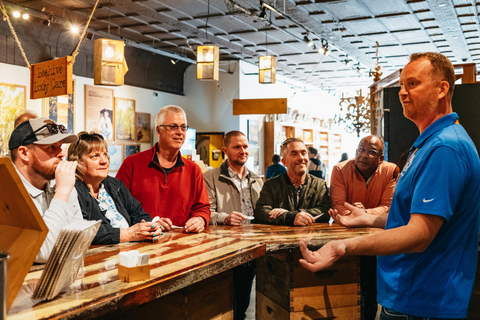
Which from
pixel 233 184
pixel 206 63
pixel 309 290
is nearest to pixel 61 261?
pixel 309 290

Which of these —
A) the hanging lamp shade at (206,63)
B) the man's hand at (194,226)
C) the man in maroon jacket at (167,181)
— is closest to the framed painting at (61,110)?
the hanging lamp shade at (206,63)

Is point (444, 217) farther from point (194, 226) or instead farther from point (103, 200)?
point (103, 200)

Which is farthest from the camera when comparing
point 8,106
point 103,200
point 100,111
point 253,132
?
point 253,132

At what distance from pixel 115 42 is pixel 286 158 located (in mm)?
2299

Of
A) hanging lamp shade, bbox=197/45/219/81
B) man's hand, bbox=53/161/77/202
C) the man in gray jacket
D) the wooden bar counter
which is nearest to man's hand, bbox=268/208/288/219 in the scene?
the wooden bar counter

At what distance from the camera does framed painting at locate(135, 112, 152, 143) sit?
1003cm

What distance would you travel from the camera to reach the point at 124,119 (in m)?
9.63

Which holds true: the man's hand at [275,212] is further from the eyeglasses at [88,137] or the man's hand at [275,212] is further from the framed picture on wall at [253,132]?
the framed picture on wall at [253,132]

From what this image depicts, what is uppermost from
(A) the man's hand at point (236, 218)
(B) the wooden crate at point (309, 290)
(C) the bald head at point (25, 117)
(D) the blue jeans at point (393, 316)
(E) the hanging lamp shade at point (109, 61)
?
(E) the hanging lamp shade at point (109, 61)

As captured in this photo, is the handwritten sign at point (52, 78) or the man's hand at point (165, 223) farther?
the handwritten sign at point (52, 78)

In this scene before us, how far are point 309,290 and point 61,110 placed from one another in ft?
21.3

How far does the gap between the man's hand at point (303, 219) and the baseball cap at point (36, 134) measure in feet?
5.58

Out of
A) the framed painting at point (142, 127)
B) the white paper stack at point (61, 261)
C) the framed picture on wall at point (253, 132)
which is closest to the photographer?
the white paper stack at point (61, 261)

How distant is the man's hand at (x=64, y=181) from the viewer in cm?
184
